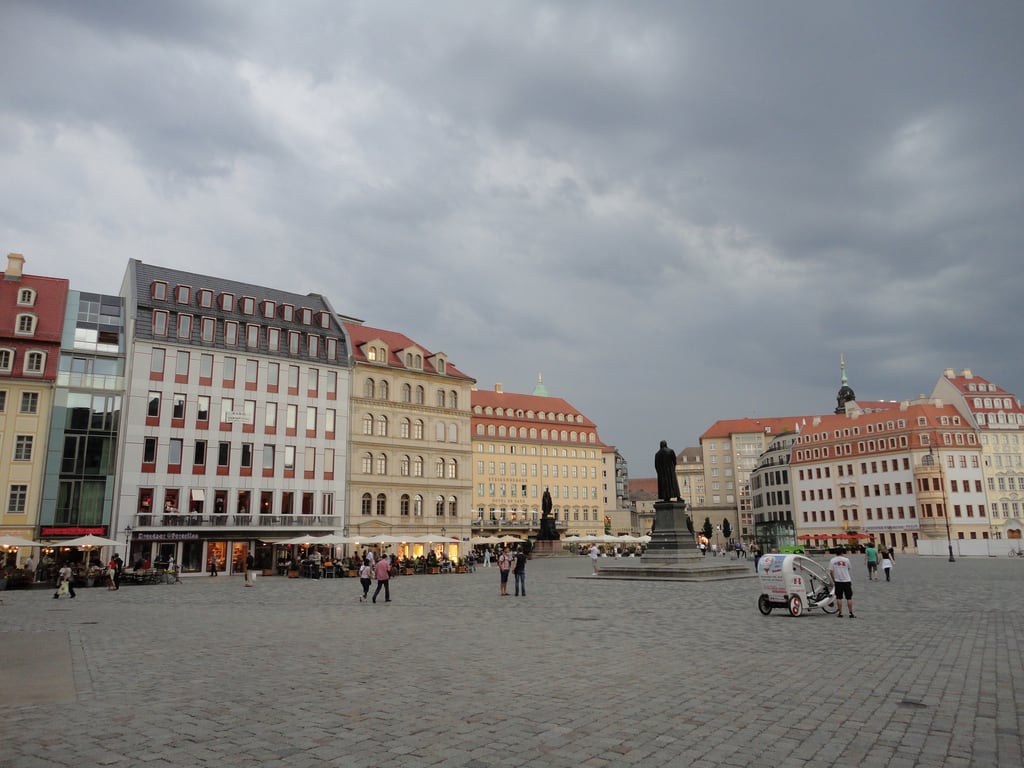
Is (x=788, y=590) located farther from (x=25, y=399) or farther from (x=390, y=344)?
(x=390, y=344)

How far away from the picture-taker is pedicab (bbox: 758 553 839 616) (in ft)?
56.9

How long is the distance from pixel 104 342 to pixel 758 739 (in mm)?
51536

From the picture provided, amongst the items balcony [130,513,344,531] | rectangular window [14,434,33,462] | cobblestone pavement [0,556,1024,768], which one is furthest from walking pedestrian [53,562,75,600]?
rectangular window [14,434,33,462]

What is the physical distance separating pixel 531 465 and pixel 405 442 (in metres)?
37.1

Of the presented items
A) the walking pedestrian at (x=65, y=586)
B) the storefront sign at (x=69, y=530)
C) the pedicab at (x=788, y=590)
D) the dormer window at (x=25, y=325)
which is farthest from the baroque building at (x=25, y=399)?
the pedicab at (x=788, y=590)

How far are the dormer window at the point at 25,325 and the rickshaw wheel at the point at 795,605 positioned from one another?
47132 mm

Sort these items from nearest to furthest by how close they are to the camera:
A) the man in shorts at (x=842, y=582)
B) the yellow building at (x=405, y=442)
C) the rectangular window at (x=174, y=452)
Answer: the man in shorts at (x=842, y=582) → the rectangular window at (x=174, y=452) → the yellow building at (x=405, y=442)

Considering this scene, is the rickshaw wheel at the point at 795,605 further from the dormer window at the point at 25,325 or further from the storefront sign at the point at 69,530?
the dormer window at the point at 25,325

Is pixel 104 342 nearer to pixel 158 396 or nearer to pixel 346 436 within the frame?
pixel 158 396

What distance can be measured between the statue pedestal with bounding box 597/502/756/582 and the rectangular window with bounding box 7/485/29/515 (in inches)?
1356

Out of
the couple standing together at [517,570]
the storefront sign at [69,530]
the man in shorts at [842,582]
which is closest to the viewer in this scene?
the man in shorts at [842,582]

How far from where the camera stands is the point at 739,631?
14.5 meters

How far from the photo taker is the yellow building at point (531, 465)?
92.4 m

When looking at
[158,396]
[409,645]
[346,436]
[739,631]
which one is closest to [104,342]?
[158,396]
